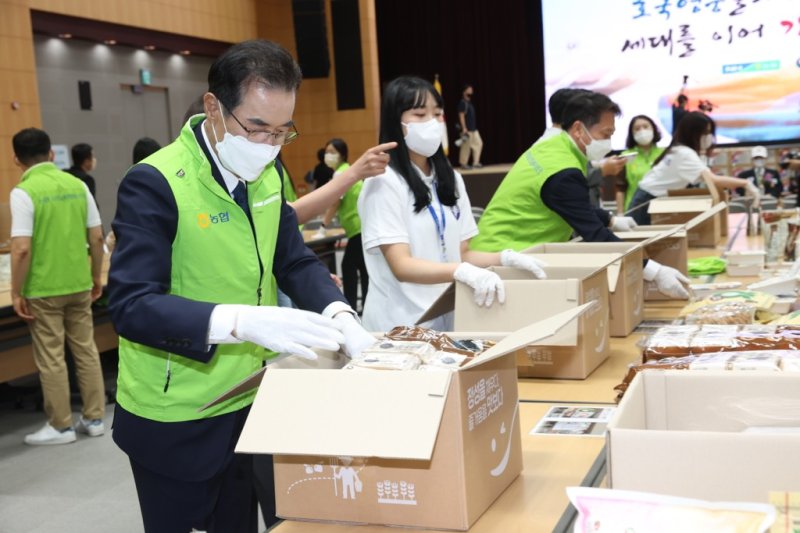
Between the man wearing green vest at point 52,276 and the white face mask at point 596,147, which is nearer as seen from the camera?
the white face mask at point 596,147

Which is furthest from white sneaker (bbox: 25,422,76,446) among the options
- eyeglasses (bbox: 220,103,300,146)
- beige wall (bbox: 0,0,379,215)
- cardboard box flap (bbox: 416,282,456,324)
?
beige wall (bbox: 0,0,379,215)

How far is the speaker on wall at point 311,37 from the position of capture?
42.7 feet

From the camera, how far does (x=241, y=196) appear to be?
1.66 m

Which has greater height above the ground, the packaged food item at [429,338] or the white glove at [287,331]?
the white glove at [287,331]

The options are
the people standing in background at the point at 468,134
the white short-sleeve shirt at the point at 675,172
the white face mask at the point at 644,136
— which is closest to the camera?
the white short-sleeve shirt at the point at 675,172

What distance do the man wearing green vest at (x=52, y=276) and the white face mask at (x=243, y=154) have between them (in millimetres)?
3006

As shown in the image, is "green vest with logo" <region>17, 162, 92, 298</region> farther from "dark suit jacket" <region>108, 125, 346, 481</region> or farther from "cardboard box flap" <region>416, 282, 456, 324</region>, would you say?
"dark suit jacket" <region>108, 125, 346, 481</region>

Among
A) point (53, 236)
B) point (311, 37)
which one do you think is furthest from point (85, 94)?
point (53, 236)

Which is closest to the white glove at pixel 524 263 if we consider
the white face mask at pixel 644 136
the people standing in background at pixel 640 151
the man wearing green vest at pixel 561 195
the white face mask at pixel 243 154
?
the man wearing green vest at pixel 561 195

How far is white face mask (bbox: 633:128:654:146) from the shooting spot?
232 inches

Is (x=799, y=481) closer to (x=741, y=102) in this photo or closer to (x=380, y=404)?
(x=380, y=404)

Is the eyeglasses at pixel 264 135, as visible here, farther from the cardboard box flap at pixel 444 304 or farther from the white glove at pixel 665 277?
the white glove at pixel 665 277

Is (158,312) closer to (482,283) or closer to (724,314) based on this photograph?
(482,283)

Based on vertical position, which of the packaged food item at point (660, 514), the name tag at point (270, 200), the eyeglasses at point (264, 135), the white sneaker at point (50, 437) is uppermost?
the eyeglasses at point (264, 135)
